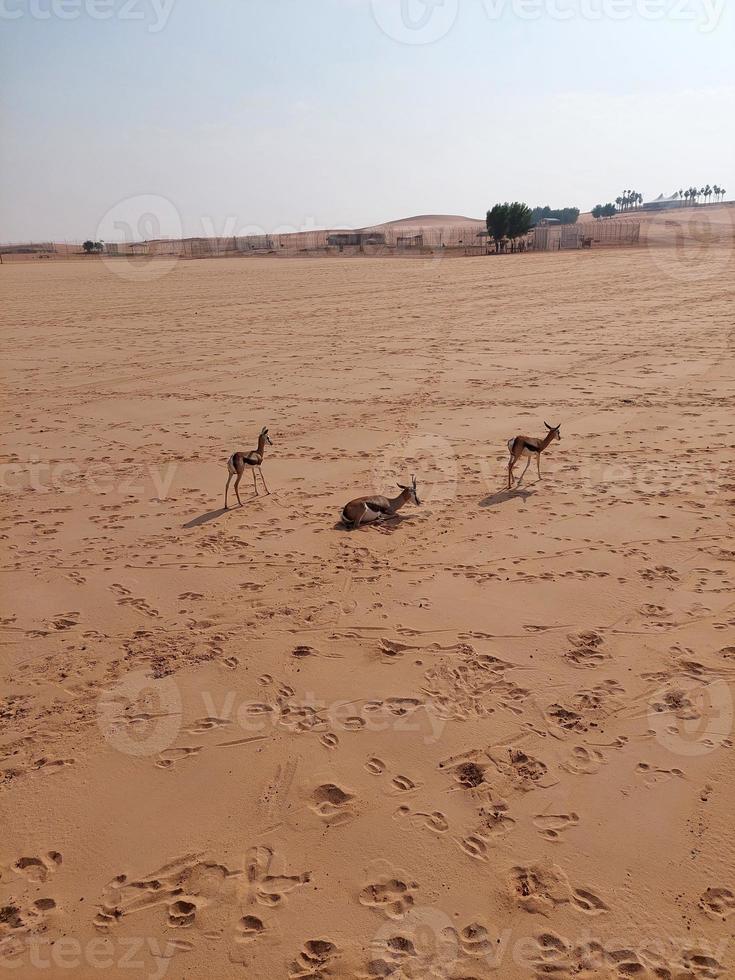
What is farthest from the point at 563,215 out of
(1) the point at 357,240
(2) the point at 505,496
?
(2) the point at 505,496

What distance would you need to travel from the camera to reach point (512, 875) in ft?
12.8

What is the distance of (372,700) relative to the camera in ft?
17.4

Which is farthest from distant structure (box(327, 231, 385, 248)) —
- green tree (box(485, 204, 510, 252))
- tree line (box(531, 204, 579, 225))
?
tree line (box(531, 204, 579, 225))

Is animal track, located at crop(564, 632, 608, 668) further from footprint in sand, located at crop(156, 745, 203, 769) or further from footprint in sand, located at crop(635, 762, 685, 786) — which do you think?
footprint in sand, located at crop(156, 745, 203, 769)

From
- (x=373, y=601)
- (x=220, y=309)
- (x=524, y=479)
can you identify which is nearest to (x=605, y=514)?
(x=524, y=479)

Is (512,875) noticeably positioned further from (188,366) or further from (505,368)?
(188,366)

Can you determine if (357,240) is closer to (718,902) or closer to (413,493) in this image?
(413,493)

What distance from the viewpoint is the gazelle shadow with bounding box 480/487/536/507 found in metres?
8.77

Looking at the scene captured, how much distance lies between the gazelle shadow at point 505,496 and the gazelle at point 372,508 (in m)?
0.99

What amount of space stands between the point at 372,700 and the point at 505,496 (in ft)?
14.2

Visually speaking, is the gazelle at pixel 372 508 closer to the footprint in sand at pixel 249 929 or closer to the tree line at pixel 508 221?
the footprint in sand at pixel 249 929

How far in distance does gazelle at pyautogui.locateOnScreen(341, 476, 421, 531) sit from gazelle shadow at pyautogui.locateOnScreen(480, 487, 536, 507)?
0.99m

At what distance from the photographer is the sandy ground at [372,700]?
12.1 feet

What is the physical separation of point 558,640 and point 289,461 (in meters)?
5.64
